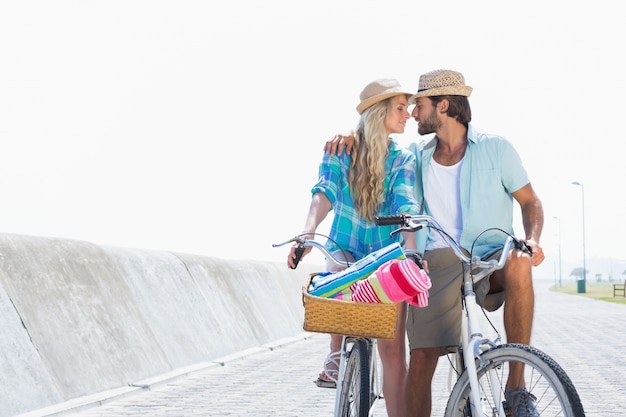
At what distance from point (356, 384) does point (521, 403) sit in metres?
0.77

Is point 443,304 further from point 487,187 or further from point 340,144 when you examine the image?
point 340,144

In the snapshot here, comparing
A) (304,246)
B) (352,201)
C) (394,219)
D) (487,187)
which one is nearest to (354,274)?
(394,219)

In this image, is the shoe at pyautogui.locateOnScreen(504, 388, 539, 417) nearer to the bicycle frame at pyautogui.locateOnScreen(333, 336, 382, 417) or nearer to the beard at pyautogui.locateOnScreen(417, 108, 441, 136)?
the bicycle frame at pyautogui.locateOnScreen(333, 336, 382, 417)

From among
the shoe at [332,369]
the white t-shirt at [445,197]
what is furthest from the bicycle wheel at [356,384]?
the white t-shirt at [445,197]

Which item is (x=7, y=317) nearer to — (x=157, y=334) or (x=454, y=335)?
(x=157, y=334)

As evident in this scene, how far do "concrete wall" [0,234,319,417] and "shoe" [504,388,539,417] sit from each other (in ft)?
12.0

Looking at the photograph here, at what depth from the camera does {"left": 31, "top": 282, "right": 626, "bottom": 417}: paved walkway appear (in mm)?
7227

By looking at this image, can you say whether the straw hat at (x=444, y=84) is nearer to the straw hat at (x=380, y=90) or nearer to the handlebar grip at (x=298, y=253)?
the straw hat at (x=380, y=90)

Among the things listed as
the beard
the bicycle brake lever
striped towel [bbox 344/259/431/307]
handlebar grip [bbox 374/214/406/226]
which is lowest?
striped towel [bbox 344/259/431/307]

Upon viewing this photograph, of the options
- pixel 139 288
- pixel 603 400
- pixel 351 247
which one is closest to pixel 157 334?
pixel 139 288

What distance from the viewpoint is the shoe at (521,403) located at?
13.4 ft

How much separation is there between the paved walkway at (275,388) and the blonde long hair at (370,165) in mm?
2667

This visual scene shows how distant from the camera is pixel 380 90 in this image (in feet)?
15.9

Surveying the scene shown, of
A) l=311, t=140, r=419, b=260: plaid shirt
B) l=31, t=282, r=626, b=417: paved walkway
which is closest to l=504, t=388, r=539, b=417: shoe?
l=311, t=140, r=419, b=260: plaid shirt
